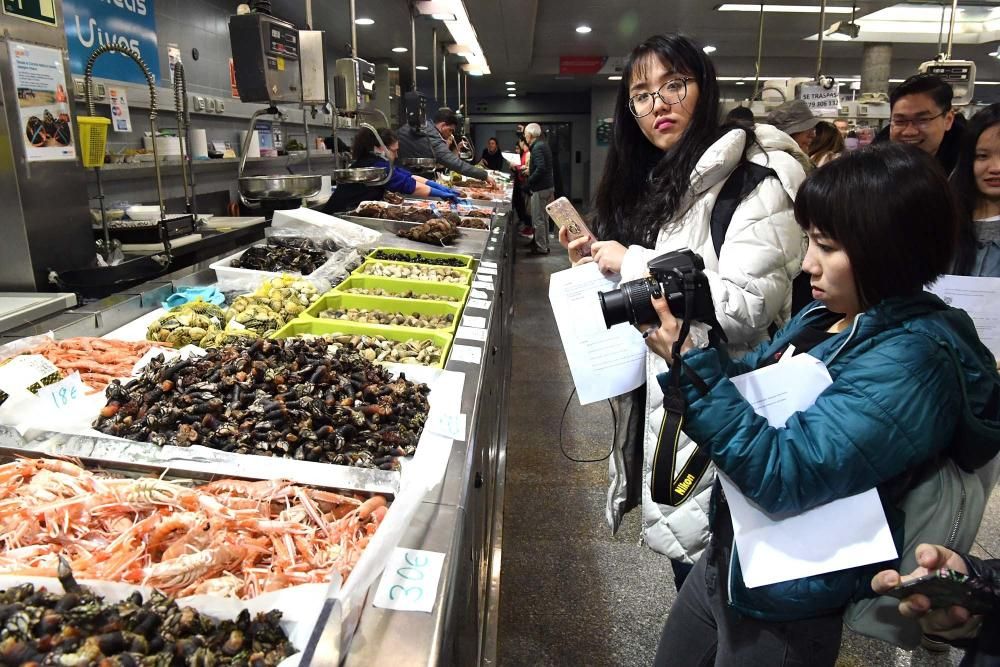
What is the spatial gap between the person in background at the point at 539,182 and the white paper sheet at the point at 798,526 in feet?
32.3

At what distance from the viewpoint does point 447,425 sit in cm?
163

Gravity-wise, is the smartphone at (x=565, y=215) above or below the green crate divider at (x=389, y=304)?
above

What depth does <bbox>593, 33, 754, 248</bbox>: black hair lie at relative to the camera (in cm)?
176

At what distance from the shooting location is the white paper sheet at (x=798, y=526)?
113cm

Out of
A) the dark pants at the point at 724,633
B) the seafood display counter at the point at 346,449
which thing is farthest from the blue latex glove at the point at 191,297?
the dark pants at the point at 724,633

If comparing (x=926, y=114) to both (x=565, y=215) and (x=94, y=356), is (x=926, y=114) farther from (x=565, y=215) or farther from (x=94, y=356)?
(x=94, y=356)

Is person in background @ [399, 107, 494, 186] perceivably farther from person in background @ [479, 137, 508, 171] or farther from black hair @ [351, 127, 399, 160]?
person in background @ [479, 137, 508, 171]

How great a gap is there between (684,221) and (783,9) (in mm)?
9053

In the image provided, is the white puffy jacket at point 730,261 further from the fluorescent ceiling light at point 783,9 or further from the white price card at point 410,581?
the fluorescent ceiling light at point 783,9

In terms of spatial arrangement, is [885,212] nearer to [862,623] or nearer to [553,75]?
[862,623]

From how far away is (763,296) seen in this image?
1.61 m

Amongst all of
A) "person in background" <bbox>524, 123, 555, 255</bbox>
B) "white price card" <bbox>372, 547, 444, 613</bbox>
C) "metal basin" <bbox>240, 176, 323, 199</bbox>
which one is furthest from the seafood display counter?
"person in background" <bbox>524, 123, 555, 255</bbox>

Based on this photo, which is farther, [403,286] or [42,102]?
[403,286]

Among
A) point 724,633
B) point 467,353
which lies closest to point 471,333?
point 467,353
